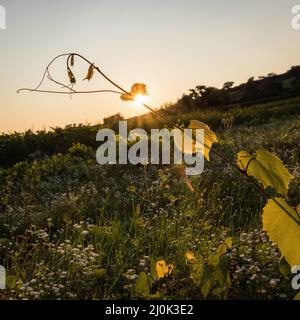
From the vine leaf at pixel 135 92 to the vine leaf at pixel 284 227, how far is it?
456 mm

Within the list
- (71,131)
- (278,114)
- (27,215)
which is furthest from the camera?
(278,114)

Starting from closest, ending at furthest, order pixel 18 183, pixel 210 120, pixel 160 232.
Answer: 1. pixel 160 232
2. pixel 18 183
3. pixel 210 120

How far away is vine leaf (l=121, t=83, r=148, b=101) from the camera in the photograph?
1266 millimetres

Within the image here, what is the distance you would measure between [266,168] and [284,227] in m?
0.18

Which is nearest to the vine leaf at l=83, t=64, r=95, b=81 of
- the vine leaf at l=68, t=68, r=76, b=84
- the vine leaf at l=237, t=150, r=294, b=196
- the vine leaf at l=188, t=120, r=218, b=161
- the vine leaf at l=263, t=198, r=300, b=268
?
the vine leaf at l=68, t=68, r=76, b=84

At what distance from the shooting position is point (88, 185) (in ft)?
25.2

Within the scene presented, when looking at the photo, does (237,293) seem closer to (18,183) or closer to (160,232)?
(160,232)

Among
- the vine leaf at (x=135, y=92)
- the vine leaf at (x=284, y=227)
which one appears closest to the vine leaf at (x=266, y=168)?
the vine leaf at (x=284, y=227)

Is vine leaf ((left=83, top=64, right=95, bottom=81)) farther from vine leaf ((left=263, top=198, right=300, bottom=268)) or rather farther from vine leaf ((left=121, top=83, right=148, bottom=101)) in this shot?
vine leaf ((left=263, top=198, right=300, bottom=268))

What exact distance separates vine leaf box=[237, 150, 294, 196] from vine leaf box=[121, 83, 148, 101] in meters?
0.37

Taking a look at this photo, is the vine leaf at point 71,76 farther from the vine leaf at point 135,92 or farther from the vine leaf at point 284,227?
the vine leaf at point 284,227
